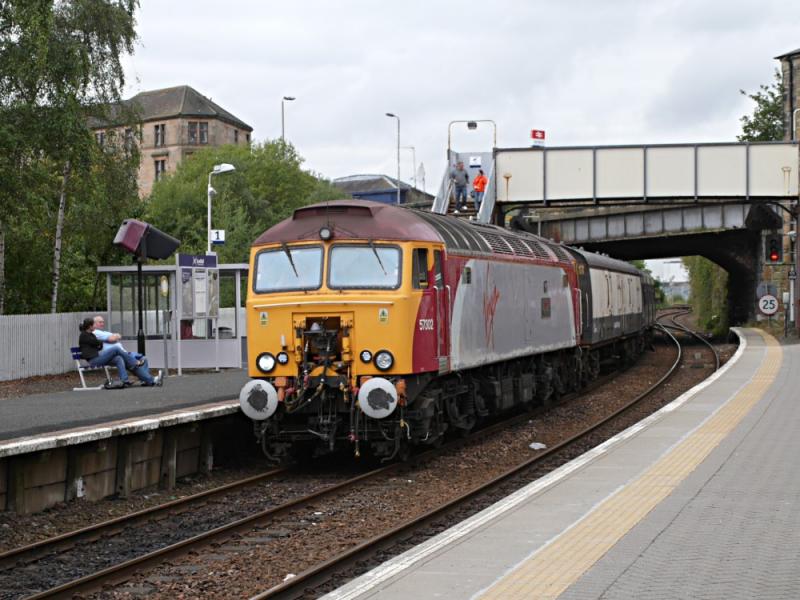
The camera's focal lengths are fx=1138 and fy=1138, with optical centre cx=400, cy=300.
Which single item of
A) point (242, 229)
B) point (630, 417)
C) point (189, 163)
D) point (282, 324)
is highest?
point (189, 163)

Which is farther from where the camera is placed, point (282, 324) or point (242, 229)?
point (242, 229)

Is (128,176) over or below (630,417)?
over

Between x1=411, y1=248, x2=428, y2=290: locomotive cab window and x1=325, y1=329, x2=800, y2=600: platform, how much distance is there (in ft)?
9.54

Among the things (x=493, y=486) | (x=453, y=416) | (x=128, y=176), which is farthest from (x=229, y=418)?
(x=128, y=176)

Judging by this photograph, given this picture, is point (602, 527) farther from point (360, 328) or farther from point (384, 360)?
point (360, 328)

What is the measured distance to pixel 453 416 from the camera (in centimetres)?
1590

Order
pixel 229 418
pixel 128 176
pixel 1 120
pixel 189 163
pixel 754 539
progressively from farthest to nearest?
pixel 189 163, pixel 128 176, pixel 1 120, pixel 229 418, pixel 754 539

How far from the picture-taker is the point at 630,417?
2080cm

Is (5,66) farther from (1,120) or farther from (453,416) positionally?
(453,416)

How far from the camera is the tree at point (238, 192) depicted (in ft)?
192

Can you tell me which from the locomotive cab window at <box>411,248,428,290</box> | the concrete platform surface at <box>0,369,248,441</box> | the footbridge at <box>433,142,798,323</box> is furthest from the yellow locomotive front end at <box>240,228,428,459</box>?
the footbridge at <box>433,142,798,323</box>

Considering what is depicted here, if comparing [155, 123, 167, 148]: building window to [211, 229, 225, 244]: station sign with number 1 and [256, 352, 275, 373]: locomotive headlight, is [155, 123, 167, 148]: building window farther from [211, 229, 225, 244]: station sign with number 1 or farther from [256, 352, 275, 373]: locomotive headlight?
[256, 352, 275, 373]: locomotive headlight

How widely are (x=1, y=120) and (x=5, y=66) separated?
1.79m

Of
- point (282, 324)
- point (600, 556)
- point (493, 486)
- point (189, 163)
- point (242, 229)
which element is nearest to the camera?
point (600, 556)
